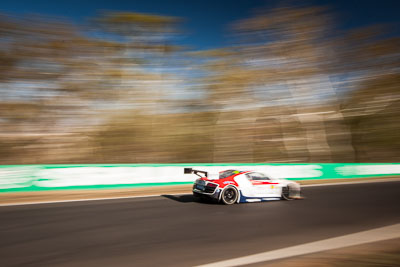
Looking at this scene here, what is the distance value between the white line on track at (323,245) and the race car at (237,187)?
13.2 ft

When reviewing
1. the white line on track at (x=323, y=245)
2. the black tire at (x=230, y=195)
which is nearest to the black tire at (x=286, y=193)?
the black tire at (x=230, y=195)

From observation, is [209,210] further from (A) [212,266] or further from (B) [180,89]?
(B) [180,89]

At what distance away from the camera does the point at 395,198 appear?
1225 centimetres

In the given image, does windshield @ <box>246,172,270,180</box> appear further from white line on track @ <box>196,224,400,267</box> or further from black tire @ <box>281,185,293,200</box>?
white line on track @ <box>196,224,400,267</box>

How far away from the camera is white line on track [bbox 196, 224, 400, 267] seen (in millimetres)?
5141

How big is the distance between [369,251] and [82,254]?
4.49 m

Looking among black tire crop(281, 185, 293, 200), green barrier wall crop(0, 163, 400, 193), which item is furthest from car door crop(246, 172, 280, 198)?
Answer: green barrier wall crop(0, 163, 400, 193)

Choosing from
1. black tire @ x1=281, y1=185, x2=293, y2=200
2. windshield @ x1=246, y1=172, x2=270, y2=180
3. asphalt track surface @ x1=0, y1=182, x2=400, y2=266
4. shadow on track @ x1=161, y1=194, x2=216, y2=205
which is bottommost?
asphalt track surface @ x1=0, y1=182, x2=400, y2=266

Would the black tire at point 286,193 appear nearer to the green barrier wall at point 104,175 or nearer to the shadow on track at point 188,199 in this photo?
the shadow on track at point 188,199

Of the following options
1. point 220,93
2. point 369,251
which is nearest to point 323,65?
point 220,93

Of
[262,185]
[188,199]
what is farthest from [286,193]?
[188,199]

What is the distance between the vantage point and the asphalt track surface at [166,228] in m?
5.36

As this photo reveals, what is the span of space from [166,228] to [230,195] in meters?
3.71

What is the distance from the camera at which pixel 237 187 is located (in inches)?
416
